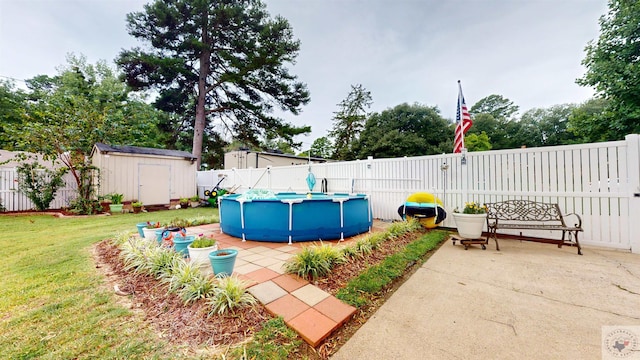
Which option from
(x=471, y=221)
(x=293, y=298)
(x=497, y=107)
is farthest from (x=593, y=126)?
(x=497, y=107)

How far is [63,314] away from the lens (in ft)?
6.83

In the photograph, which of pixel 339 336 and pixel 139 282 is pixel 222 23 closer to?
pixel 139 282

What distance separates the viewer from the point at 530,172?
4.64 m

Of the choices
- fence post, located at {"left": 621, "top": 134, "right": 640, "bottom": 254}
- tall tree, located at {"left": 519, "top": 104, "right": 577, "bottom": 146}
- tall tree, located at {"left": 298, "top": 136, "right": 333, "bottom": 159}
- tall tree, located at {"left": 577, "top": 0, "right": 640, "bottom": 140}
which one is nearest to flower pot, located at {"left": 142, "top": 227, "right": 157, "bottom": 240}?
fence post, located at {"left": 621, "top": 134, "right": 640, "bottom": 254}

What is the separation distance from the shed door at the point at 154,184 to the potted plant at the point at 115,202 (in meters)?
1.02

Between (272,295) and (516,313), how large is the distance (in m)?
2.43

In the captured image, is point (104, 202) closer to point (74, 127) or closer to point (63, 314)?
point (74, 127)

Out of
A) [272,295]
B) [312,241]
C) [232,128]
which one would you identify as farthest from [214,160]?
[272,295]

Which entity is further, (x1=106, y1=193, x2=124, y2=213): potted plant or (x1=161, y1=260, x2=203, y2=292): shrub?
(x1=106, y1=193, x2=124, y2=213): potted plant

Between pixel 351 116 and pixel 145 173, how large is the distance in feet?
59.5

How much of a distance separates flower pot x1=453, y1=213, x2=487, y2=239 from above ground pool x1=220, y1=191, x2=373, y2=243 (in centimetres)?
211

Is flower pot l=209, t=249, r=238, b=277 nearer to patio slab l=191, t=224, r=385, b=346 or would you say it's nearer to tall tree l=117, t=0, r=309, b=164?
patio slab l=191, t=224, r=385, b=346

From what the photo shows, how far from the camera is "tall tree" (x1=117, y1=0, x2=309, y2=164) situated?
39.9 ft

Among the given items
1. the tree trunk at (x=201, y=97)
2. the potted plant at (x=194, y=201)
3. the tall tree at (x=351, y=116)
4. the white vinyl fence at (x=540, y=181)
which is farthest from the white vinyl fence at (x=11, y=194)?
the tall tree at (x=351, y=116)
